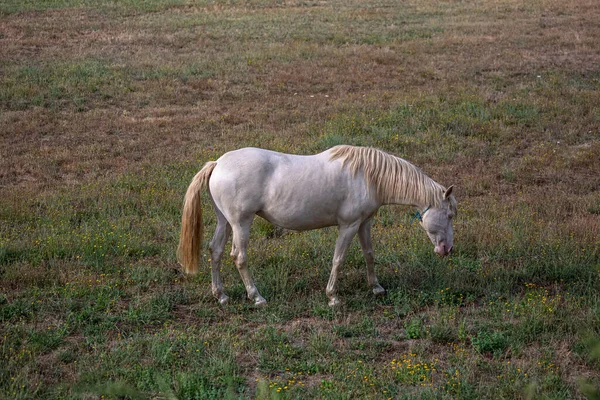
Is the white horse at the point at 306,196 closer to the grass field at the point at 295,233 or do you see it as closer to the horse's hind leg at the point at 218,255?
the horse's hind leg at the point at 218,255

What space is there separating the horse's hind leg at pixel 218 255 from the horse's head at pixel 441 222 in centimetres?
220

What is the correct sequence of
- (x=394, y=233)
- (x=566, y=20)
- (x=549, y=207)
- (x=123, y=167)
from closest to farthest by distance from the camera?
(x=394, y=233)
(x=549, y=207)
(x=123, y=167)
(x=566, y=20)

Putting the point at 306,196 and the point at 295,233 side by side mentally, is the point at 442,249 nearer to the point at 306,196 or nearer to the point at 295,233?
the point at 306,196

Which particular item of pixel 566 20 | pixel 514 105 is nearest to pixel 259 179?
pixel 514 105

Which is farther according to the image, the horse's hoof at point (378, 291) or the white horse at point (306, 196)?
the horse's hoof at point (378, 291)

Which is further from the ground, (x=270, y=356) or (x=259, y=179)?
(x=259, y=179)

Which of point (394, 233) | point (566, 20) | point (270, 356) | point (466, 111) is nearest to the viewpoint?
point (270, 356)

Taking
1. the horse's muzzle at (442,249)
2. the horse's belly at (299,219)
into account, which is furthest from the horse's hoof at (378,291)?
the horse's belly at (299,219)

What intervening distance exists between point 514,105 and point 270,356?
36.4 feet

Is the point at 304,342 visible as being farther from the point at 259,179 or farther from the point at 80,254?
the point at 80,254

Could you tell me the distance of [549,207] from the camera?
10078 millimetres

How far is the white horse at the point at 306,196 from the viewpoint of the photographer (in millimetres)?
6953

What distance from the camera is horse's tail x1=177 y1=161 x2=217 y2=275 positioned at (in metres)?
7.11

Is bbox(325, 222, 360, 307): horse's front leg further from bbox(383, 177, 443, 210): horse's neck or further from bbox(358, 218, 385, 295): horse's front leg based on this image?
bbox(383, 177, 443, 210): horse's neck
